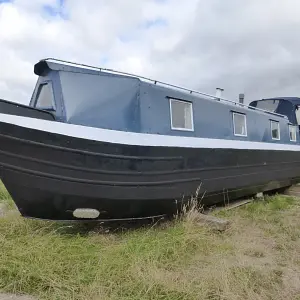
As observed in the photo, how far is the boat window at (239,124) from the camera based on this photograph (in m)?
7.73

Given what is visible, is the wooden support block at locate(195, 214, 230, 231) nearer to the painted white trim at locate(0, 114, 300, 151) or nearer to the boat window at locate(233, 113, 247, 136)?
the painted white trim at locate(0, 114, 300, 151)

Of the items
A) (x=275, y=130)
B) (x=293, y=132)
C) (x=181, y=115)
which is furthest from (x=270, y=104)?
(x=181, y=115)

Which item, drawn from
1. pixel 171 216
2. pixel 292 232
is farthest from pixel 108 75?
pixel 292 232

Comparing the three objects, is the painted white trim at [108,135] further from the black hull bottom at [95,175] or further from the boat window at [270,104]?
the boat window at [270,104]

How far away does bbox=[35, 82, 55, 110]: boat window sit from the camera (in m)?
5.46

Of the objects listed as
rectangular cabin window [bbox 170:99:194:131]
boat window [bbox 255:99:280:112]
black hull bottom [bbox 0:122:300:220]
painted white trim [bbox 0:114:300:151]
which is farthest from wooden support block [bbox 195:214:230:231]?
boat window [bbox 255:99:280:112]

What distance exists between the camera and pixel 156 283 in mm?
Result: 3555

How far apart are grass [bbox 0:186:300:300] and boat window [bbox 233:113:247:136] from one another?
7.79ft

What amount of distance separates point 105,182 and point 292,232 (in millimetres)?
3093

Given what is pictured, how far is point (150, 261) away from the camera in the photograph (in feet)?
13.7

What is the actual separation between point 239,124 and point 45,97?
424 cm

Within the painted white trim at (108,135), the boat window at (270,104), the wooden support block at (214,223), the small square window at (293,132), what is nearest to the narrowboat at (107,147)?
the painted white trim at (108,135)

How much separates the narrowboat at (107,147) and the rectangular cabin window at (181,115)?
2 centimetres

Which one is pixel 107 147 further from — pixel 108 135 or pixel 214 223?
pixel 214 223
